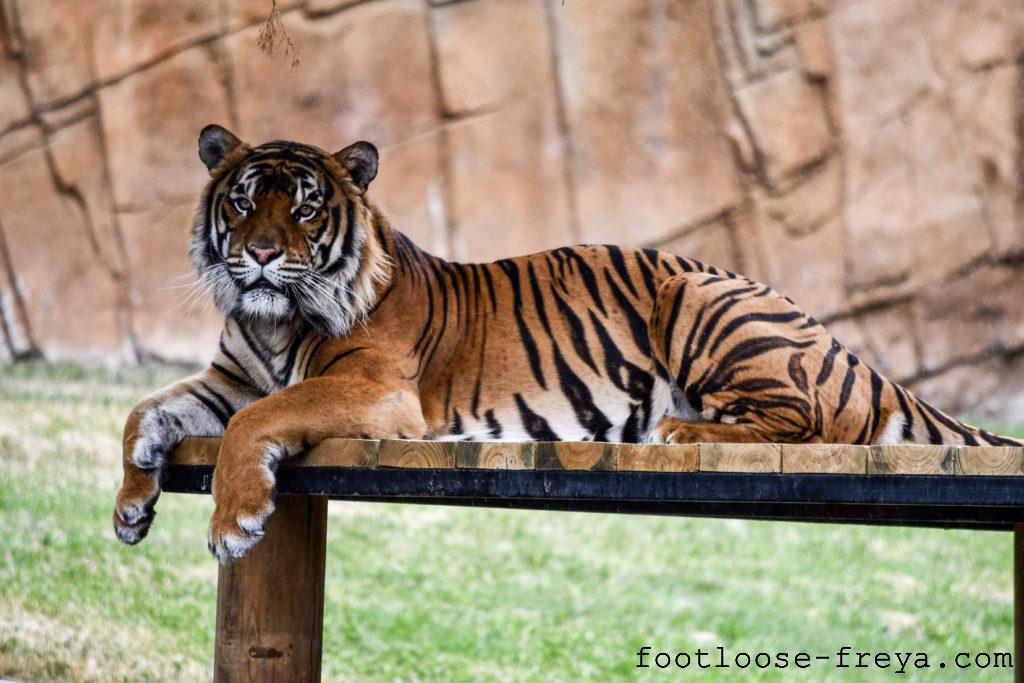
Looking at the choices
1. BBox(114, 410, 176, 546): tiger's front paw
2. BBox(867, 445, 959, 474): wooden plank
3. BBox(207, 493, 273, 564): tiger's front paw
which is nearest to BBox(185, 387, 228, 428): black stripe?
BBox(114, 410, 176, 546): tiger's front paw

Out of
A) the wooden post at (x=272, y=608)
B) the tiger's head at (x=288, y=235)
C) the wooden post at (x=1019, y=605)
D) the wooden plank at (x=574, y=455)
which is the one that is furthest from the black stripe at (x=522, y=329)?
the wooden post at (x=1019, y=605)

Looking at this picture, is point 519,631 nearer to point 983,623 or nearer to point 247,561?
point 983,623

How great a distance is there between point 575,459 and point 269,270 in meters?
0.84

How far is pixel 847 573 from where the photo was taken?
21.4ft

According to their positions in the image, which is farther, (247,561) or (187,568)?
(187,568)

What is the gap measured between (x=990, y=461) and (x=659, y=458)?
1.72 feet

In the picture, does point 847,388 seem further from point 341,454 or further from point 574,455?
point 341,454

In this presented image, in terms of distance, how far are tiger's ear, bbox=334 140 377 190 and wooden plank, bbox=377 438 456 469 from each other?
2.56 feet

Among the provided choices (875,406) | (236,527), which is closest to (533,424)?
(875,406)

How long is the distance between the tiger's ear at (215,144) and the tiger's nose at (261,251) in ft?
1.01

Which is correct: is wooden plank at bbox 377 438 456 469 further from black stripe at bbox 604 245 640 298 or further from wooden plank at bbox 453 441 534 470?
black stripe at bbox 604 245 640 298

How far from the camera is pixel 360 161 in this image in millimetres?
2787

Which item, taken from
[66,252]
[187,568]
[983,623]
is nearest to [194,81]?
[66,252]

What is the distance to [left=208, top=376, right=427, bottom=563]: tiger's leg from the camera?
7.12 feet
